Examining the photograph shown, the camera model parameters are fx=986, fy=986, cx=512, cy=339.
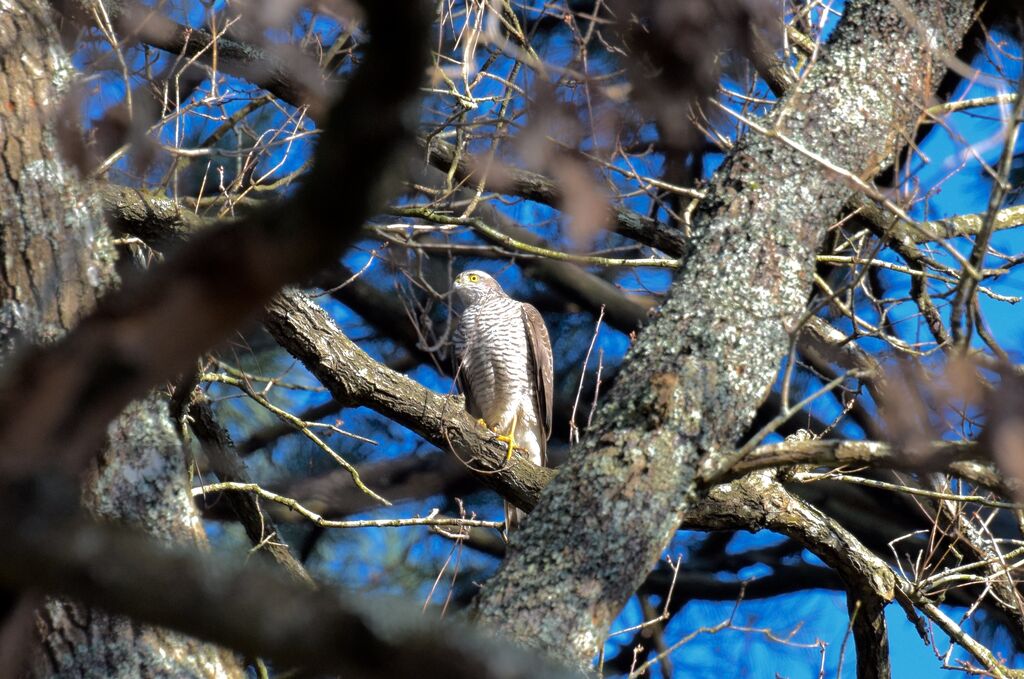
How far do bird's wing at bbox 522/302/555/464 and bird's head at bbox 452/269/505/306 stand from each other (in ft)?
1.18

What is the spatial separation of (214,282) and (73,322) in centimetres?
117

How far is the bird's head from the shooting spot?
5984 mm

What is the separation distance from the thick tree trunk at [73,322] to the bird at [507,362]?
3.72 metres

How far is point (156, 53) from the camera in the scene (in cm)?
356

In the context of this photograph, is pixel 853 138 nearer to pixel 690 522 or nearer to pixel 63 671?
pixel 690 522

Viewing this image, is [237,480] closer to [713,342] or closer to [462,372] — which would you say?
[462,372]

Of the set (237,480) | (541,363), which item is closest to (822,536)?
(237,480)

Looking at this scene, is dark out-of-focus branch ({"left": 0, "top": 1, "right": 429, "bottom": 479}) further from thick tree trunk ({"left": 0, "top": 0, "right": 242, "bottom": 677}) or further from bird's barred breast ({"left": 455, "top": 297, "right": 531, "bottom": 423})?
bird's barred breast ({"left": 455, "top": 297, "right": 531, "bottom": 423})

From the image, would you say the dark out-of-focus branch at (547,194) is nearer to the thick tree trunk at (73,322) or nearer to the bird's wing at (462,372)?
the thick tree trunk at (73,322)

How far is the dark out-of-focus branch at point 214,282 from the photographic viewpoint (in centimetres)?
75

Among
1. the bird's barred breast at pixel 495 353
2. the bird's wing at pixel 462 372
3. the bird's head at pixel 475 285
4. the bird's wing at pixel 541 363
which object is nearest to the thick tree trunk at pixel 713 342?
the bird's wing at pixel 541 363

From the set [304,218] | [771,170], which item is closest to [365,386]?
[771,170]

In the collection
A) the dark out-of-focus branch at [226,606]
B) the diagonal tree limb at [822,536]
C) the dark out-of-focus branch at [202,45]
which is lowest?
the dark out-of-focus branch at [226,606]

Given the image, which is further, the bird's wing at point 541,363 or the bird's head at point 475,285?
the bird's head at point 475,285
